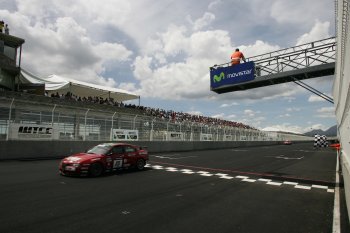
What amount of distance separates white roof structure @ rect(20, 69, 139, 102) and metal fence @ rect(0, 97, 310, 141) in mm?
7338

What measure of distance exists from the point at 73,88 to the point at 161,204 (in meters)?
27.0

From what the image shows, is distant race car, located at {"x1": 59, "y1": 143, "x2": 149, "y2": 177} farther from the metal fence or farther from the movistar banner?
the metal fence

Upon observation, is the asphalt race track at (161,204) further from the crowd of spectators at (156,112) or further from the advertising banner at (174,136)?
the crowd of spectators at (156,112)

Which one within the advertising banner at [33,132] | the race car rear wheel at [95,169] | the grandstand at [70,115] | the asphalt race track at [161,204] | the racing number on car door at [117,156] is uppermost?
the grandstand at [70,115]

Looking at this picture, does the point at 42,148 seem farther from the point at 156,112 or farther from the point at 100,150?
the point at 156,112

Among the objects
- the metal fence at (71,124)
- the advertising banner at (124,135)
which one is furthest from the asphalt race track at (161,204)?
the advertising banner at (124,135)

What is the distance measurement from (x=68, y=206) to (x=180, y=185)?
4.09m

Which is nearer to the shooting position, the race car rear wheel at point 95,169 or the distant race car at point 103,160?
the distant race car at point 103,160

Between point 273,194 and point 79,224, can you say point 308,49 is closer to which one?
point 273,194

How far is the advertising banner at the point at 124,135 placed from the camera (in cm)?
2294

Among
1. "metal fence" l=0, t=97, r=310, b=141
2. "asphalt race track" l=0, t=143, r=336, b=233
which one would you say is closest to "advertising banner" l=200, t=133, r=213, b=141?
"metal fence" l=0, t=97, r=310, b=141

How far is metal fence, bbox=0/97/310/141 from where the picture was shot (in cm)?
1673

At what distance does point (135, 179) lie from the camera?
1113 centimetres

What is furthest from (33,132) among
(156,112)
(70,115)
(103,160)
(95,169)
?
(156,112)
